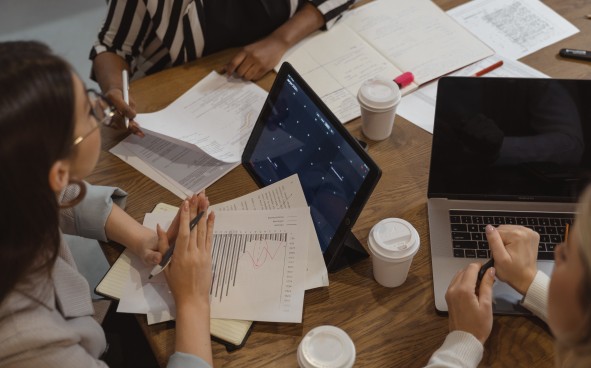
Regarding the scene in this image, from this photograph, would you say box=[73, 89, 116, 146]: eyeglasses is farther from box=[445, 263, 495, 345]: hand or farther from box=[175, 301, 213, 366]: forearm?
box=[445, 263, 495, 345]: hand

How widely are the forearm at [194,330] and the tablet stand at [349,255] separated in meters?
0.25

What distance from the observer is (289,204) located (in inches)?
43.6

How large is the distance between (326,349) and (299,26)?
3.05ft

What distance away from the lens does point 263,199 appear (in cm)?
114

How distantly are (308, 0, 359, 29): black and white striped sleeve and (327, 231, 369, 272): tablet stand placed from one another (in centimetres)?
72

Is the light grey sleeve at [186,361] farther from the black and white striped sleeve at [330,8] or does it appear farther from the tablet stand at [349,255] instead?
the black and white striped sleeve at [330,8]

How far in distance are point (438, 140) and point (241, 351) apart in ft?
1.68

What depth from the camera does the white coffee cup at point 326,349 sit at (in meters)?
0.87

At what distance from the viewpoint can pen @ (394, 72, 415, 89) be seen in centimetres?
138

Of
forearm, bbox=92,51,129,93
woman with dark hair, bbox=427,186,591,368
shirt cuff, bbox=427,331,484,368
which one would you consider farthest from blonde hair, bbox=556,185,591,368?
forearm, bbox=92,51,129,93

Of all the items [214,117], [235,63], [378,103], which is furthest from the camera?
[235,63]

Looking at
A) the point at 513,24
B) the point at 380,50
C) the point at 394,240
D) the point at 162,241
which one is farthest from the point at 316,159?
the point at 513,24

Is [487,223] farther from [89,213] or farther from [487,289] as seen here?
[89,213]

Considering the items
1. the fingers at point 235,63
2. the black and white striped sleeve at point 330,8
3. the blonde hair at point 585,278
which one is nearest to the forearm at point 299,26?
the black and white striped sleeve at point 330,8
